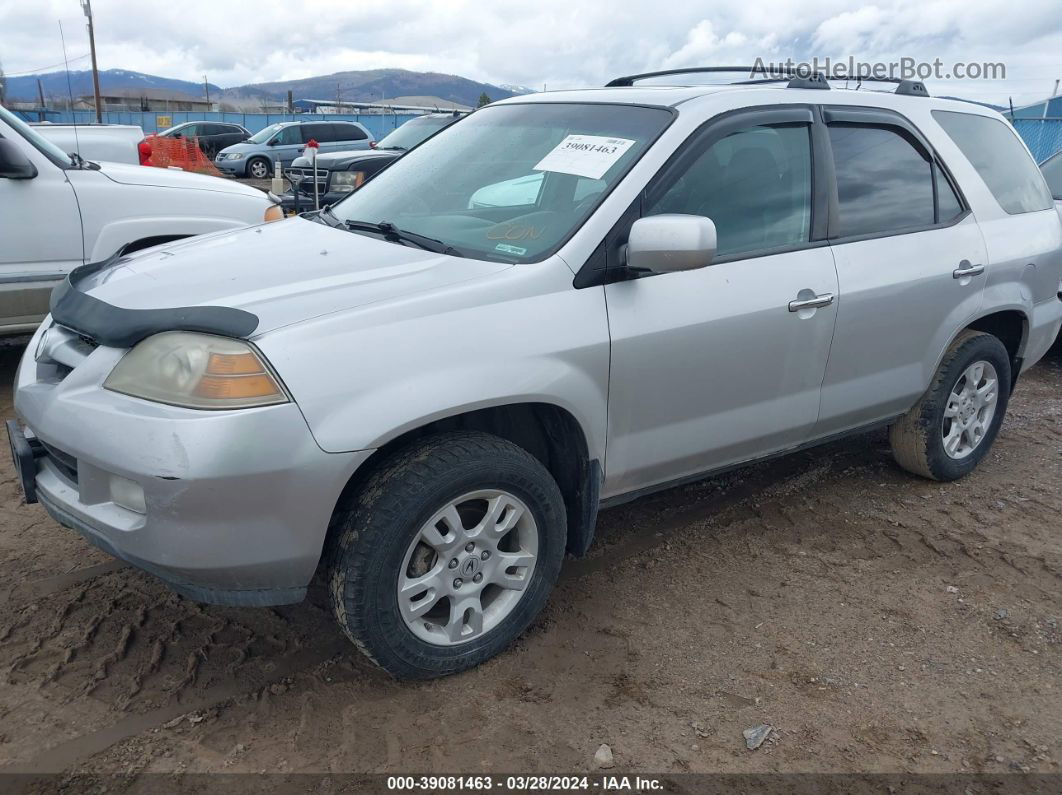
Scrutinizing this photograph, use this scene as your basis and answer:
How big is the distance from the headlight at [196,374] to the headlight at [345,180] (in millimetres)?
5921

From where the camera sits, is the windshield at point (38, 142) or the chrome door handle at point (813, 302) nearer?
the chrome door handle at point (813, 302)

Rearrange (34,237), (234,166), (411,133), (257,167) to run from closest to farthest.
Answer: (34,237), (411,133), (234,166), (257,167)

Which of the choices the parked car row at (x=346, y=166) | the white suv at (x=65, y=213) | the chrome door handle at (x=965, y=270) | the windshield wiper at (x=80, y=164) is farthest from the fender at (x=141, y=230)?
the chrome door handle at (x=965, y=270)

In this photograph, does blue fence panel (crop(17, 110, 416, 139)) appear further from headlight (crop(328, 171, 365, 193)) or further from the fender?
the fender

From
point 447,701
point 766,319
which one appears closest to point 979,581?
point 766,319

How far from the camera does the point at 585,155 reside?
10.4ft

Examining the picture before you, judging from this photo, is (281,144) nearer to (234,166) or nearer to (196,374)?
(234,166)

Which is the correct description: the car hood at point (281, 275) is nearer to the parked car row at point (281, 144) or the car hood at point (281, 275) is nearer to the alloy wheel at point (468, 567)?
the alloy wheel at point (468, 567)

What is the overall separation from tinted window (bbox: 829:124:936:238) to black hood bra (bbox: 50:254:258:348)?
2348 mm

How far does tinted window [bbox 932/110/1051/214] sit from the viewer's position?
4.15 m

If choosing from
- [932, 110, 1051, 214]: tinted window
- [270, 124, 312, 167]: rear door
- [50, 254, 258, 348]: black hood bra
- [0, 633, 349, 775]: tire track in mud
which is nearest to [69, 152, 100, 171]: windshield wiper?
[50, 254, 258, 348]: black hood bra

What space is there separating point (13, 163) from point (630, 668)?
430cm

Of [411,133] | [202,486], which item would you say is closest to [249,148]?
[411,133]

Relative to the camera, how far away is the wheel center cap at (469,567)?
2705mm
